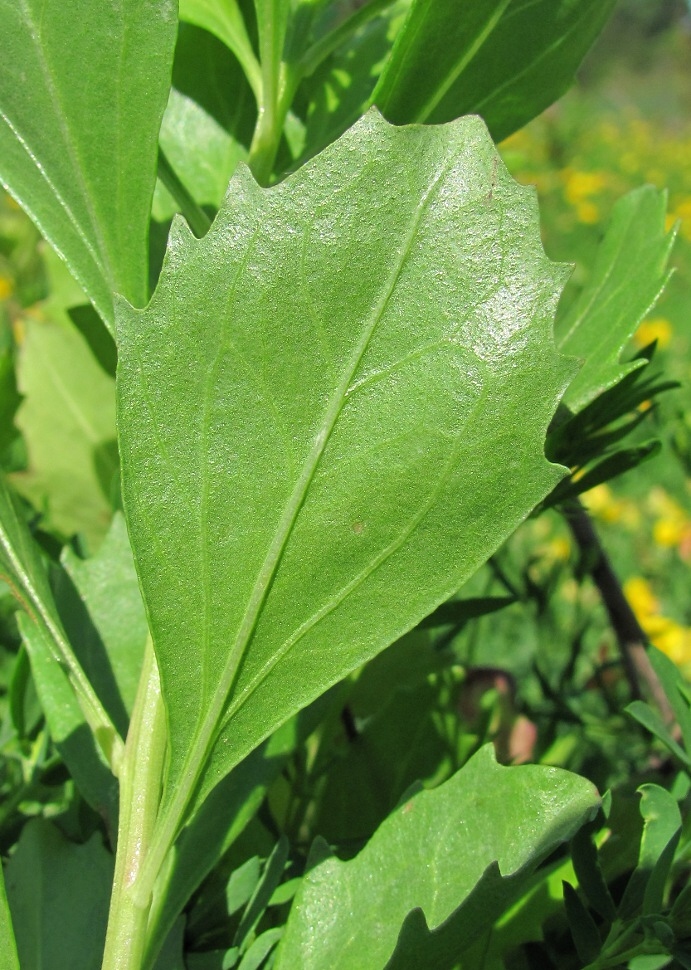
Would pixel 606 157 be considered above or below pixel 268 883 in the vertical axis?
above

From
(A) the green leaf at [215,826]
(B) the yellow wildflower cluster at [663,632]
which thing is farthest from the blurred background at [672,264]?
(A) the green leaf at [215,826]

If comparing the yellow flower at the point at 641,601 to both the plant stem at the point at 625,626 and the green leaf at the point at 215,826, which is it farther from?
the green leaf at the point at 215,826

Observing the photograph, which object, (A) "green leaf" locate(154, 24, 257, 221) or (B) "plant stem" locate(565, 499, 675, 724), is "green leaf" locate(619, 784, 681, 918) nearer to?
(B) "plant stem" locate(565, 499, 675, 724)

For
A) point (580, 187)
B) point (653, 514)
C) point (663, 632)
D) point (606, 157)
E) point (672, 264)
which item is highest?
point (606, 157)

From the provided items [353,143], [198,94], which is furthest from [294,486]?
[198,94]

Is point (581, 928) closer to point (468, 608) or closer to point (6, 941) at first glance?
point (468, 608)

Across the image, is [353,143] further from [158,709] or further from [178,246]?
[158,709]

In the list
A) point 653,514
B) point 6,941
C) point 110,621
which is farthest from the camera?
point 653,514

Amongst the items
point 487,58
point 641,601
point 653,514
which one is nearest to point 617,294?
point 487,58
